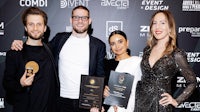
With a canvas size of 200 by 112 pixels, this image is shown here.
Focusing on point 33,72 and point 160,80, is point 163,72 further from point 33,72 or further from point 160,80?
point 33,72

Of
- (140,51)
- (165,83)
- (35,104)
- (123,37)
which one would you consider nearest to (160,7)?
(140,51)

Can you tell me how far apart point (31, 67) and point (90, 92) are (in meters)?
0.59

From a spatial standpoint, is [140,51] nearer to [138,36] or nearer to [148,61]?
[138,36]

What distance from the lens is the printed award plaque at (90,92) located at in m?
2.58

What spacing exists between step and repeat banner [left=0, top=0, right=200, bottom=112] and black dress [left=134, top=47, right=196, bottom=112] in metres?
1.25

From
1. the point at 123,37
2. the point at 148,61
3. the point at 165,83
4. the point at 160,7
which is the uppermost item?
the point at 160,7

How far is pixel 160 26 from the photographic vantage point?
8.19 feet

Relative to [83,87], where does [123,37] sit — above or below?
above

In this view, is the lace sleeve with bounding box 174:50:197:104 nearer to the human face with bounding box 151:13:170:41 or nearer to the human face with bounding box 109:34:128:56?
the human face with bounding box 151:13:170:41

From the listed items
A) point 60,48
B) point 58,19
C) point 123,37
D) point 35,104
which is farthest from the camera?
point 58,19

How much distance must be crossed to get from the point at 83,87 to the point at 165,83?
0.74 metres

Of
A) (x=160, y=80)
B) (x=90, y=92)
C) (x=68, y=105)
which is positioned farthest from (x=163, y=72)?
(x=68, y=105)

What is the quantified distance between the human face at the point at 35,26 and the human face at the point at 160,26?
3.35 ft

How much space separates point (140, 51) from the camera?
12.3 feet
